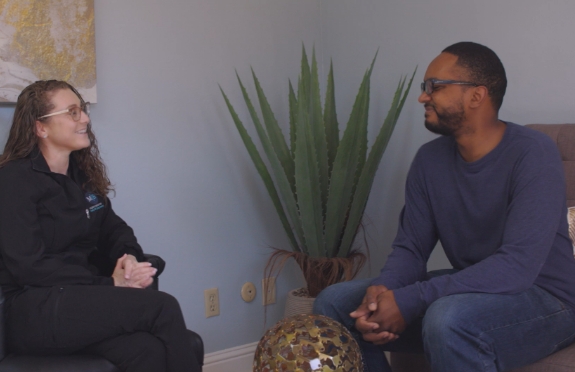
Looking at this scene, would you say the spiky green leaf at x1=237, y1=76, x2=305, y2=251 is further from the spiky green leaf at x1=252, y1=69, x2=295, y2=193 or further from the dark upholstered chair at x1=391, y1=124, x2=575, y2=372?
the dark upholstered chair at x1=391, y1=124, x2=575, y2=372

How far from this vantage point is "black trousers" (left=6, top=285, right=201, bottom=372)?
165cm

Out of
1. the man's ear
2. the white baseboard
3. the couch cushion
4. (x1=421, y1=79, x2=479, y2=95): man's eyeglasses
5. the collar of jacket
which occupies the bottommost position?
the white baseboard

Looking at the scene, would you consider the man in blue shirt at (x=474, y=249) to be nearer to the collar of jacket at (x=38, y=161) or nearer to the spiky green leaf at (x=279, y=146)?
the spiky green leaf at (x=279, y=146)

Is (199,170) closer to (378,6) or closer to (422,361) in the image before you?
(378,6)

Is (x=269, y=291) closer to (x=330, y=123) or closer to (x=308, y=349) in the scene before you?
(x=330, y=123)

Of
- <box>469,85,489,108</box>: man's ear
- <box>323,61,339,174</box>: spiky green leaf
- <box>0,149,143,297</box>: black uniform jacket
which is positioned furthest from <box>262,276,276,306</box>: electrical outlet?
<box>469,85,489,108</box>: man's ear

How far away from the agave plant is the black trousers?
0.78 meters

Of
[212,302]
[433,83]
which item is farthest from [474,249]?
[212,302]

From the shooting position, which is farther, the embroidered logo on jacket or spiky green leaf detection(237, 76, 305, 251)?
spiky green leaf detection(237, 76, 305, 251)

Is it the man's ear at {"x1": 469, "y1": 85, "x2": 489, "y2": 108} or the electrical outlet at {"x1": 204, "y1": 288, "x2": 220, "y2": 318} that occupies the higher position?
the man's ear at {"x1": 469, "y1": 85, "x2": 489, "y2": 108}

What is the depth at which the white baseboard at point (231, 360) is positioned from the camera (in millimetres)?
2760

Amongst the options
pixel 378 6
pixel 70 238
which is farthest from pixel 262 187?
pixel 70 238

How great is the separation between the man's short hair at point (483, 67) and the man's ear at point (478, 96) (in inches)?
0.5

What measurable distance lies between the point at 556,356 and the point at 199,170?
1.65m
